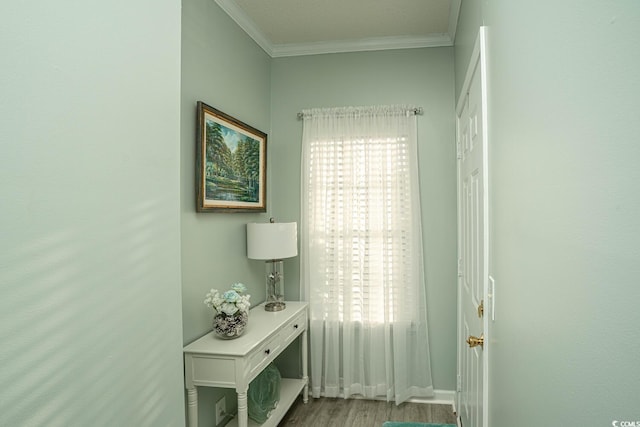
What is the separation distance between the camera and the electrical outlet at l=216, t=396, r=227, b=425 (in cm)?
265

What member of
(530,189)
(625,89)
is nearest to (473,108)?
(530,189)

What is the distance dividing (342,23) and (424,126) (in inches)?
39.5

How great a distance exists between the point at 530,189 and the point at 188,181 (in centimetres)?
184

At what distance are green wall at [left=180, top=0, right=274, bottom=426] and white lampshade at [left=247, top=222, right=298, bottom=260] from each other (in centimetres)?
10

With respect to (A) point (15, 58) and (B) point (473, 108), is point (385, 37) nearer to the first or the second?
(B) point (473, 108)

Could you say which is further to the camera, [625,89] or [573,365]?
[573,365]

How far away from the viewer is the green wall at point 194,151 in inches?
93.3

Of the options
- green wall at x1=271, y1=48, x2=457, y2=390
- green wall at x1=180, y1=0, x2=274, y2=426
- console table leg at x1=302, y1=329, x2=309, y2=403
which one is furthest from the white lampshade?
console table leg at x1=302, y1=329, x2=309, y2=403

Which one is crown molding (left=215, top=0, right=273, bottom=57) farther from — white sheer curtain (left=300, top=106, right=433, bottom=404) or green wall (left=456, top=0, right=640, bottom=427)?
green wall (left=456, top=0, right=640, bottom=427)

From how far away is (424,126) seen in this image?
11.3 ft

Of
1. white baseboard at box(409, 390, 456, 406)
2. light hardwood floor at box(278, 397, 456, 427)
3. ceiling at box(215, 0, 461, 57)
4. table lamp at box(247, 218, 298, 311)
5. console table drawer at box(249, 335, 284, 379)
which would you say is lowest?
light hardwood floor at box(278, 397, 456, 427)

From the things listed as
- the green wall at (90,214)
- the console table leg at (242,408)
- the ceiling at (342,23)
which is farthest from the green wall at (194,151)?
the green wall at (90,214)

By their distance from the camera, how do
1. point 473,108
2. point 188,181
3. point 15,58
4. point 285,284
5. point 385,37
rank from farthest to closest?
point 285,284, point 385,37, point 188,181, point 473,108, point 15,58

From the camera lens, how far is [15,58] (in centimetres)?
92
